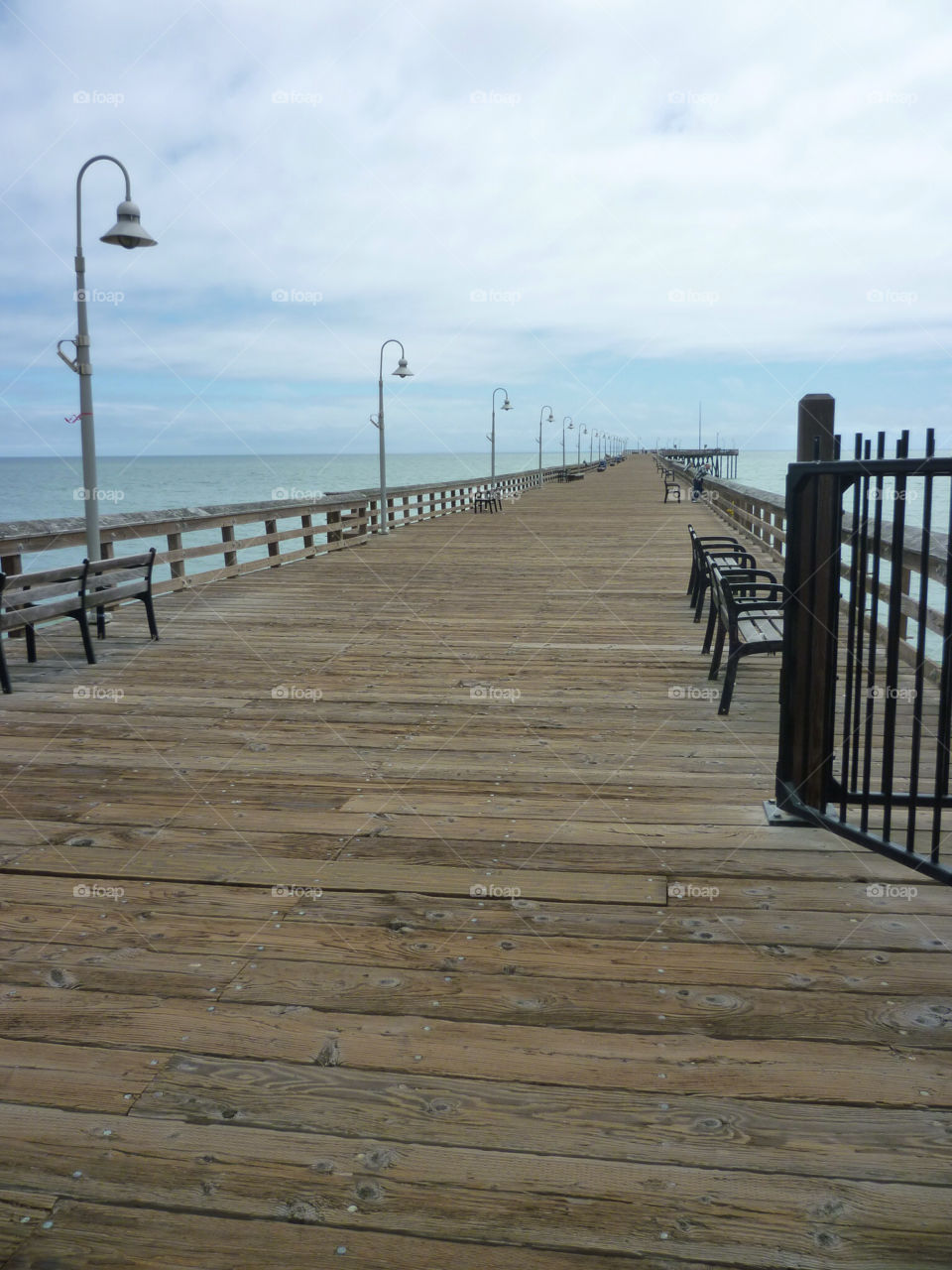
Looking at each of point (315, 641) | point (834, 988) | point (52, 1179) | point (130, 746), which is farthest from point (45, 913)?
point (315, 641)

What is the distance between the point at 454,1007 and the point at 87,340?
25.1 feet

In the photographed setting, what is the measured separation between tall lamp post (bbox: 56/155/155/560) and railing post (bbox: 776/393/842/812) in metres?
6.30

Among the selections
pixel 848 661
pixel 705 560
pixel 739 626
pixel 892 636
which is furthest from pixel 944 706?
pixel 705 560

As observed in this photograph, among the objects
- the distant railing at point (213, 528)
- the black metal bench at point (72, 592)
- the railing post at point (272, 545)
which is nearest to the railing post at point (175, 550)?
the distant railing at point (213, 528)

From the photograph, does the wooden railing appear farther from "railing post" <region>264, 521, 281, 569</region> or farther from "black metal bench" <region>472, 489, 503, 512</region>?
"railing post" <region>264, 521, 281, 569</region>

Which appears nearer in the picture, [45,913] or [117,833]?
[45,913]

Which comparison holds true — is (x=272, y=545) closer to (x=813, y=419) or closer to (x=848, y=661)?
(x=813, y=419)

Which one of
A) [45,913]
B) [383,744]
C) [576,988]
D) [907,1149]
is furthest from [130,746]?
[907,1149]

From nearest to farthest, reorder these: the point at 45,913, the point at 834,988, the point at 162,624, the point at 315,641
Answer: the point at 834,988 → the point at 45,913 → the point at 315,641 → the point at 162,624

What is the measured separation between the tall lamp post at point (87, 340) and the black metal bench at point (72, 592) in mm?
749

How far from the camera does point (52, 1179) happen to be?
6.39ft

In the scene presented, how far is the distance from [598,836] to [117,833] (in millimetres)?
1807

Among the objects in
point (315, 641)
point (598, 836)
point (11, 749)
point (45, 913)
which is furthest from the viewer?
point (315, 641)

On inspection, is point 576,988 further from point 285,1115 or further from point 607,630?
point 607,630
